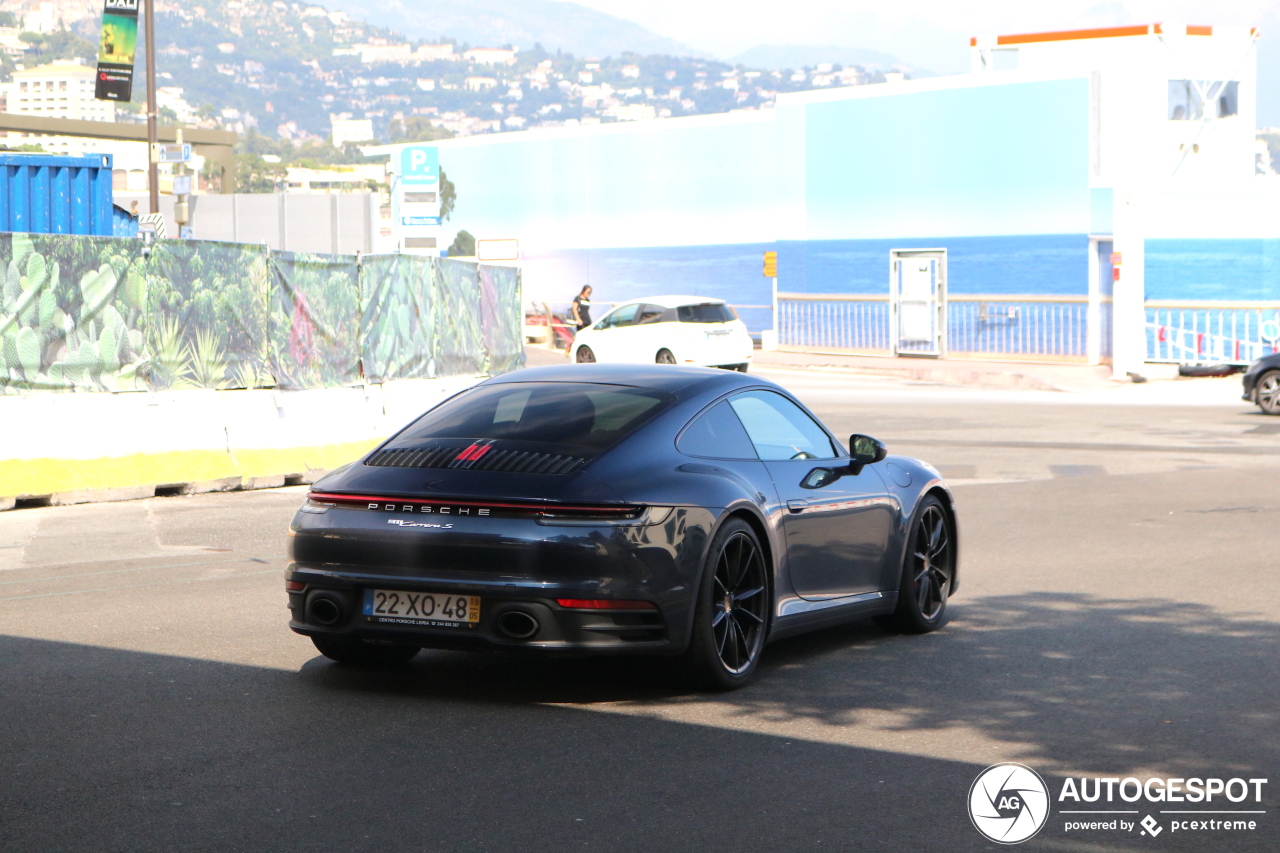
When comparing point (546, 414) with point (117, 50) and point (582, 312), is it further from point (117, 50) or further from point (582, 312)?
point (582, 312)

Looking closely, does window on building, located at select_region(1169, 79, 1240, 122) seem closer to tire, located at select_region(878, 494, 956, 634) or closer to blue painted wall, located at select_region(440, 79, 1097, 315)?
blue painted wall, located at select_region(440, 79, 1097, 315)

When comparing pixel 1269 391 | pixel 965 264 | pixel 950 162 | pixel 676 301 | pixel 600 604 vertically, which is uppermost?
pixel 950 162

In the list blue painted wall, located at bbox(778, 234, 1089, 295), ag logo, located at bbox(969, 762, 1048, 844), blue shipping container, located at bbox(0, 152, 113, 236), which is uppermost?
blue painted wall, located at bbox(778, 234, 1089, 295)

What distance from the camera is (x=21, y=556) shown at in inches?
416

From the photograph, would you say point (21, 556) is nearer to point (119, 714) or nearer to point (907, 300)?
point (119, 714)

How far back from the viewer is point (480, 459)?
6480mm

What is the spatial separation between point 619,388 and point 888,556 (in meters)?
1.75

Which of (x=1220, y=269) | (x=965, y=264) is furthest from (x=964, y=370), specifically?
(x=965, y=264)

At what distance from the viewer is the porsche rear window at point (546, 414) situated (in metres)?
6.68

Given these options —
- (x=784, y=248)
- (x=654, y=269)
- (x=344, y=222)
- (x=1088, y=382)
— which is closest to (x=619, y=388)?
(x=1088, y=382)

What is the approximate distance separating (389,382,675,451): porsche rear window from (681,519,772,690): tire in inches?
25.8

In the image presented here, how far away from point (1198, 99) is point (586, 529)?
4143cm

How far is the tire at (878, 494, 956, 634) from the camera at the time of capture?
26.5 feet

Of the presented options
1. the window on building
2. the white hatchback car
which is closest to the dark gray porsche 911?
the white hatchback car
